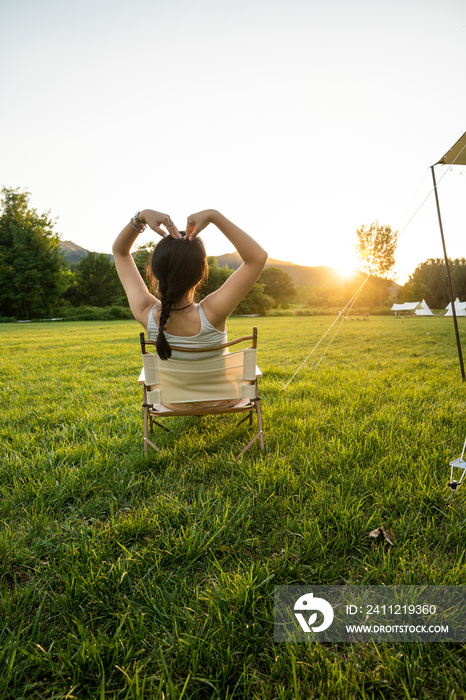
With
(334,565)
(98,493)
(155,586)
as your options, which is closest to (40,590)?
(155,586)

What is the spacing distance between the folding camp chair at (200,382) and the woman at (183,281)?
0.09 meters

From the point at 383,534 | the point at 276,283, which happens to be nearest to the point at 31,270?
the point at 276,283

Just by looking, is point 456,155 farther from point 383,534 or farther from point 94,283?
point 94,283

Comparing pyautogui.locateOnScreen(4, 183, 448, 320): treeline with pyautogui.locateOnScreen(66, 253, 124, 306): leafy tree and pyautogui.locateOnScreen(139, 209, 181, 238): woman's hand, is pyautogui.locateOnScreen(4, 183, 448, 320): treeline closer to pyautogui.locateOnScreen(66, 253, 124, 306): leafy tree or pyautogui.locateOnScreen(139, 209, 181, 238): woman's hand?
pyautogui.locateOnScreen(66, 253, 124, 306): leafy tree

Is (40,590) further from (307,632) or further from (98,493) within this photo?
(307,632)

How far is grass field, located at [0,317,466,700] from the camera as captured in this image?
111cm

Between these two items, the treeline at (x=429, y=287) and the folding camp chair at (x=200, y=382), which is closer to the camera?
the folding camp chair at (x=200, y=382)

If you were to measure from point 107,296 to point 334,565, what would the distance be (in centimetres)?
4881

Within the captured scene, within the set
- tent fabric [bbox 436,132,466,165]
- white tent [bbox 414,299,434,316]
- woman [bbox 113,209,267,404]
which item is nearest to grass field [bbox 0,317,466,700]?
woman [bbox 113,209,267,404]

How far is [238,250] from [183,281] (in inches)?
16.2

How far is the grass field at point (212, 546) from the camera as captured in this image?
111 cm

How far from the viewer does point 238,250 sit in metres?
2.20

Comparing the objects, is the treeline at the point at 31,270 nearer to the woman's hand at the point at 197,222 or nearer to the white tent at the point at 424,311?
the white tent at the point at 424,311

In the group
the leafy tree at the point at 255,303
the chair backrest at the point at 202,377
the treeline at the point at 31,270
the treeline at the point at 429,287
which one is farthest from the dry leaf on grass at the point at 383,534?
the leafy tree at the point at 255,303
